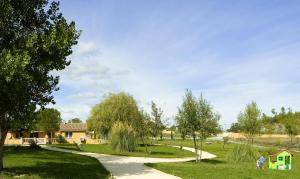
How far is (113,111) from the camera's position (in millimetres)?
65312

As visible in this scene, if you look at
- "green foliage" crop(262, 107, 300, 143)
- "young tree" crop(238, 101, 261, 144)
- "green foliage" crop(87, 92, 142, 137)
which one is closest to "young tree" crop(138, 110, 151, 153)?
"green foliage" crop(87, 92, 142, 137)

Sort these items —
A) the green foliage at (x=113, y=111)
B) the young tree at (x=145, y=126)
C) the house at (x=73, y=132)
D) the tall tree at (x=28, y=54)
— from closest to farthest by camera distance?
the tall tree at (x=28, y=54), the young tree at (x=145, y=126), the green foliage at (x=113, y=111), the house at (x=73, y=132)

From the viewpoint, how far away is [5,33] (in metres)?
19.3

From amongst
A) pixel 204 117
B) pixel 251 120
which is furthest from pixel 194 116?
pixel 251 120

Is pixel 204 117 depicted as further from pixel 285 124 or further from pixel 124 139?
pixel 285 124

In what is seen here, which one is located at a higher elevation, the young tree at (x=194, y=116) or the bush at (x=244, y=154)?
the young tree at (x=194, y=116)

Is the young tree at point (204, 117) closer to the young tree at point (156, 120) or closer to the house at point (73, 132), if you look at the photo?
the young tree at point (156, 120)

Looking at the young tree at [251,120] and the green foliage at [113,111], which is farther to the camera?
the green foliage at [113,111]

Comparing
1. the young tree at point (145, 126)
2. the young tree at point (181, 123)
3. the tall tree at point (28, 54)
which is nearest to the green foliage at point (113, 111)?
the young tree at point (145, 126)

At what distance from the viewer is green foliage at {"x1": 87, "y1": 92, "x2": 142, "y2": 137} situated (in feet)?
213

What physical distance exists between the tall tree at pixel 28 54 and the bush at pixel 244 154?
19.8m

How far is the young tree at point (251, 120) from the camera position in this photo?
61.5 metres

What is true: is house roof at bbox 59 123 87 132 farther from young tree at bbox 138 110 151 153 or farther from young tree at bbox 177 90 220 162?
young tree at bbox 177 90 220 162

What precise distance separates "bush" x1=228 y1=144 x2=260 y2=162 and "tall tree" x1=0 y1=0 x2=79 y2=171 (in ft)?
65.0
